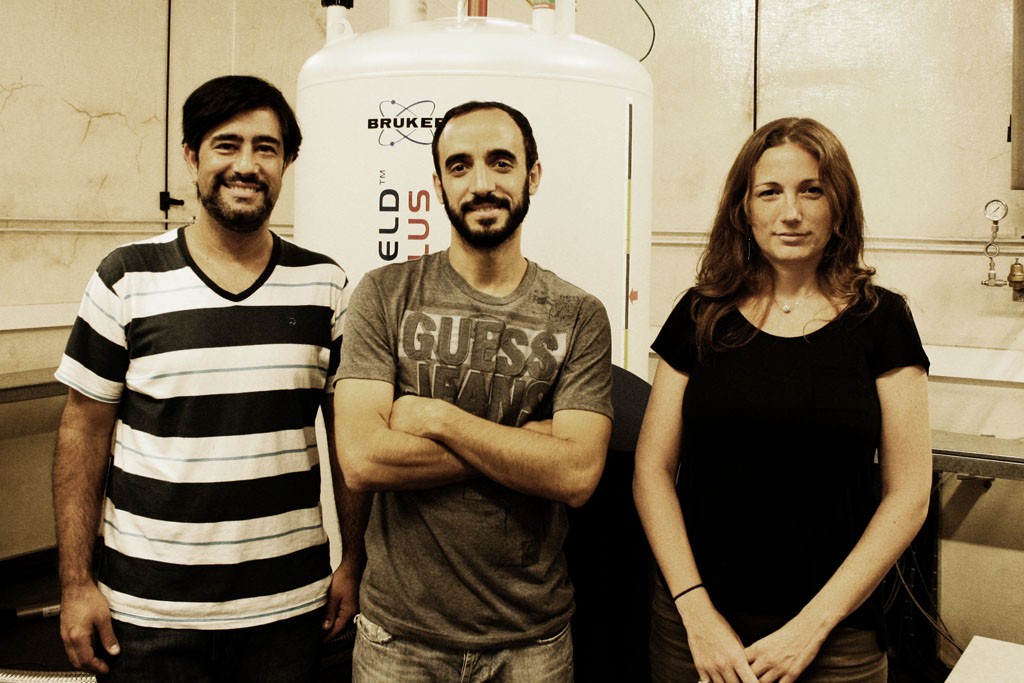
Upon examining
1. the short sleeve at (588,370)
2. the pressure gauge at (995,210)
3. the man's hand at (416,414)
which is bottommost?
the man's hand at (416,414)

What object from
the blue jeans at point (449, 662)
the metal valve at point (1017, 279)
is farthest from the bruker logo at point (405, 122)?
the metal valve at point (1017, 279)

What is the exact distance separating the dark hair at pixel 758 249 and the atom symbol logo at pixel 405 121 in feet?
1.89

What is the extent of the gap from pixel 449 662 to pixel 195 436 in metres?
0.47

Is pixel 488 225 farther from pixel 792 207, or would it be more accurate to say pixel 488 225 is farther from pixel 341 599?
pixel 341 599

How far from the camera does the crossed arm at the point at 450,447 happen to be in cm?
114

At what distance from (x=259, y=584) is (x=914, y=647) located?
6.75 ft

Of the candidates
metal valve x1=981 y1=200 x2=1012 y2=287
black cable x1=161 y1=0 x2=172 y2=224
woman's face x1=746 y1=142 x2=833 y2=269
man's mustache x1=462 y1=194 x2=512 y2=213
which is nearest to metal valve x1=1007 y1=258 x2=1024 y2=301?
metal valve x1=981 y1=200 x2=1012 y2=287

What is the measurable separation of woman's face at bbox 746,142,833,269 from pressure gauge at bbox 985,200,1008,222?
1.41 meters

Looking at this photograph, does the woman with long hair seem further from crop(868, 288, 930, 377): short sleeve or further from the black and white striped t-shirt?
the black and white striped t-shirt

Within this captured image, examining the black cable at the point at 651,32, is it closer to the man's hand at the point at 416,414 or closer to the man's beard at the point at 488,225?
the man's beard at the point at 488,225

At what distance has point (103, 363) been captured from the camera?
1.26 meters

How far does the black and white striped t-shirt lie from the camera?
1.24 metres

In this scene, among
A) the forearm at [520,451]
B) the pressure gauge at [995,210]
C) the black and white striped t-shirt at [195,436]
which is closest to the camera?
the forearm at [520,451]

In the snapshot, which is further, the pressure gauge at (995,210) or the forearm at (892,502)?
the pressure gauge at (995,210)
